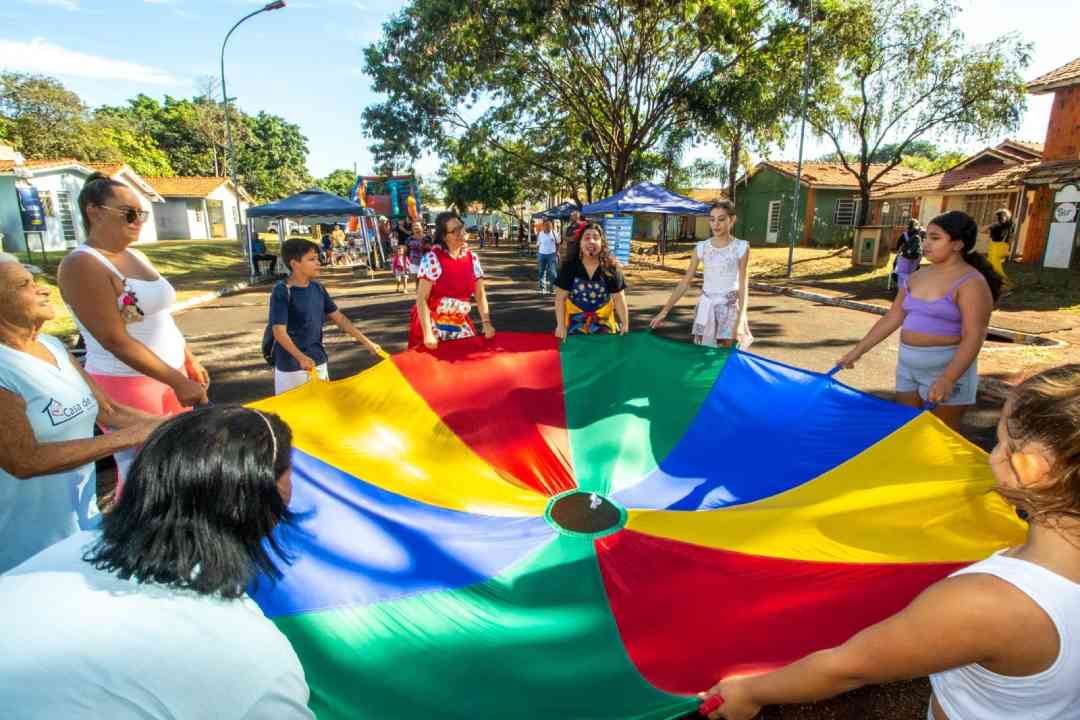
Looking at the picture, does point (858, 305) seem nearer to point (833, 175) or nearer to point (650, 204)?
point (650, 204)

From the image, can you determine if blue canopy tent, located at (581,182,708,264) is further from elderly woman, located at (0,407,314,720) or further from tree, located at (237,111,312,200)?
tree, located at (237,111,312,200)

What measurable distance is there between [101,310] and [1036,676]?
3.42 meters

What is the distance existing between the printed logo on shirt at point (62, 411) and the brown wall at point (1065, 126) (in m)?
23.1

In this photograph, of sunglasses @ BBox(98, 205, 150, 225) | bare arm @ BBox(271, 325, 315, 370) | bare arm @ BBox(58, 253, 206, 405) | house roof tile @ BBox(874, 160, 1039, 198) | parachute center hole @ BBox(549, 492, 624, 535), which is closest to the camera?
bare arm @ BBox(58, 253, 206, 405)

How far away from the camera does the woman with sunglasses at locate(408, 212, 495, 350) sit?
15.1 ft

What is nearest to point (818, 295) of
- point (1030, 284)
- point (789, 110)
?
point (1030, 284)

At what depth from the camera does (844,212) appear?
103 feet

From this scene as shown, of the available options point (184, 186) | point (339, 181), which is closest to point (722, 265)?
point (184, 186)

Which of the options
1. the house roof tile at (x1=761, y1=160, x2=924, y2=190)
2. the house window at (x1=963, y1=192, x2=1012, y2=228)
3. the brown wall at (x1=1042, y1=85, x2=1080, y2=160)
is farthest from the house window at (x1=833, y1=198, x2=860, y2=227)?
the brown wall at (x1=1042, y1=85, x2=1080, y2=160)

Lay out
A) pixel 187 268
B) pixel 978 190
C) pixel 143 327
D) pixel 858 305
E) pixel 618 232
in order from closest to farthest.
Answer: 1. pixel 143 327
2. pixel 858 305
3. pixel 618 232
4. pixel 978 190
5. pixel 187 268

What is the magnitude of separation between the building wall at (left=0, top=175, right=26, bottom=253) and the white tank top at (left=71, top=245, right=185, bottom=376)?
26.1 metres

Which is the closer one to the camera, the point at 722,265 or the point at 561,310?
the point at 561,310

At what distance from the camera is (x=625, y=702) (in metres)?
1.93

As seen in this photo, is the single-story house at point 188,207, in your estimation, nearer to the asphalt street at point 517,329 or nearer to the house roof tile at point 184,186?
the house roof tile at point 184,186
